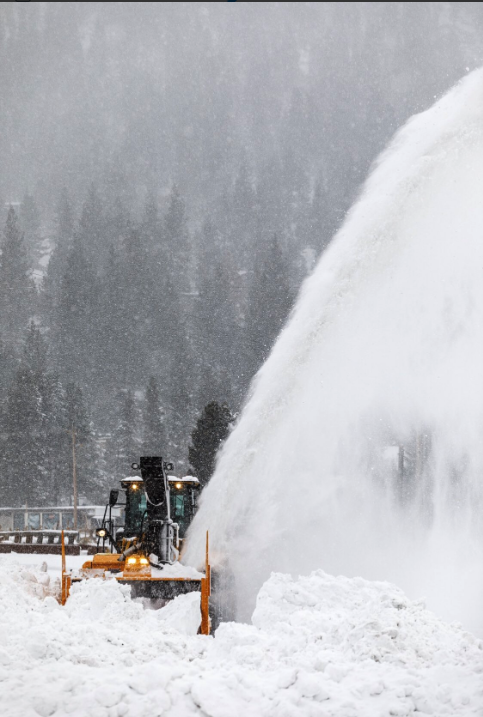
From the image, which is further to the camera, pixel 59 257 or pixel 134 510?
pixel 59 257

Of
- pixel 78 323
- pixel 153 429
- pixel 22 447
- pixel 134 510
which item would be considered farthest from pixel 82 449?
pixel 134 510

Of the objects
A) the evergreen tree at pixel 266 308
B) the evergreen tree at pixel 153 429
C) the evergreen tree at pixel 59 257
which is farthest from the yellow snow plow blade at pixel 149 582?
the evergreen tree at pixel 59 257

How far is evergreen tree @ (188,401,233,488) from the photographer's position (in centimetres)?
4291

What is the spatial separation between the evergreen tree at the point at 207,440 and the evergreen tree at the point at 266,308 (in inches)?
1560

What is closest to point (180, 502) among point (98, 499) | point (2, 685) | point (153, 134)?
point (2, 685)

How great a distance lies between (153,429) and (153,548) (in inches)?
2240

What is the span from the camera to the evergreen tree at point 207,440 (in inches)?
1689

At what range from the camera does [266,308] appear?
91188 mm

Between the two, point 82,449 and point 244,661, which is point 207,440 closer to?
point 82,449

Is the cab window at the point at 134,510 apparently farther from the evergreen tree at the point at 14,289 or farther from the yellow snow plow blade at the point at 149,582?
the evergreen tree at the point at 14,289

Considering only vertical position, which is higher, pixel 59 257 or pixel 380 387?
pixel 59 257

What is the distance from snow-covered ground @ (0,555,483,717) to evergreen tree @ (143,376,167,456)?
5689cm

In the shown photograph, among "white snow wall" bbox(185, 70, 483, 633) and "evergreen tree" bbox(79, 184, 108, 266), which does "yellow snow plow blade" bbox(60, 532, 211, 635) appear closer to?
"white snow wall" bbox(185, 70, 483, 633)

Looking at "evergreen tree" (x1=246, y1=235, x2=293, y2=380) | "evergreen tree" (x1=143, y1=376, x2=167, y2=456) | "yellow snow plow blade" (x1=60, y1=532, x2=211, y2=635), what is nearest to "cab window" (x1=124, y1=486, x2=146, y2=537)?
"yellow snow plow blade" (x1=60, y1=532, x2=211, y2=635)
